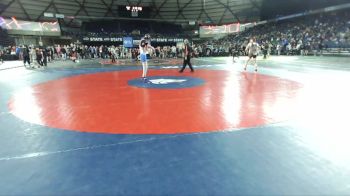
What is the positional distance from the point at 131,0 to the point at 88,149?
4247 cm

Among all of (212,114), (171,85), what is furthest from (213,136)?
(171,85)

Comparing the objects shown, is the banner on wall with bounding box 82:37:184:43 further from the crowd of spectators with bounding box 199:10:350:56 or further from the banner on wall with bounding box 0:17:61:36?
the crowd of spectators with bounding box 199:10:350:56

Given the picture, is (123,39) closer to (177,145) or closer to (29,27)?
(29,27)

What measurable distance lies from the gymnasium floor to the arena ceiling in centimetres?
3609

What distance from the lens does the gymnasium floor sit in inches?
104

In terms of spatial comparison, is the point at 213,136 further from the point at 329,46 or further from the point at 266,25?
the point at 266,25

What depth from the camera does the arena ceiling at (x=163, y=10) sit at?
37.6 meters

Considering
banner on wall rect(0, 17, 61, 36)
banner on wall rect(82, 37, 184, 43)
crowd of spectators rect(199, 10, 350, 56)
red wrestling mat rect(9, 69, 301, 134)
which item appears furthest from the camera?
banner on wall rect(82, 37, 184, 43)

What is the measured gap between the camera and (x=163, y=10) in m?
46.1

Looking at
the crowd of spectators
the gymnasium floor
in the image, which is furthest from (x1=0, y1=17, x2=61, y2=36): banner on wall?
the gymnasium floor

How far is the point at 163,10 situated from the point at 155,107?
141 feet

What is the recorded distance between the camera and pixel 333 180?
105 inches

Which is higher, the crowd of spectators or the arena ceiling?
the arena ceiling

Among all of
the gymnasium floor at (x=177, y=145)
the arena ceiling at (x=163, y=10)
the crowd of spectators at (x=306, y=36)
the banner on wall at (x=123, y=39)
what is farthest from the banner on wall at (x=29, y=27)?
the gymnasium floor at (x=177, y=145)
